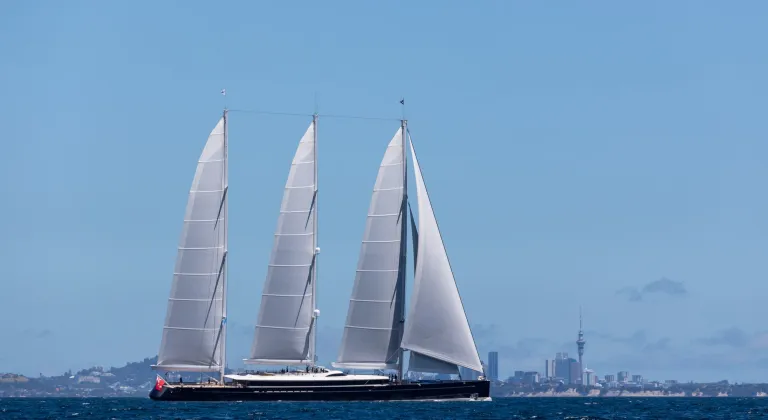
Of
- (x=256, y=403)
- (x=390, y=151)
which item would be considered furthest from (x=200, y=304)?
(x=390, y=151)

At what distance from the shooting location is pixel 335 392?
85688 millimetres

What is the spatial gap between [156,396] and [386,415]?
775 inches

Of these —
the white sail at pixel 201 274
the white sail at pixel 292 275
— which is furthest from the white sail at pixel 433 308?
the white sail at pixel 201 274

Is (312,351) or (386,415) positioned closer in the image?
(386,415)

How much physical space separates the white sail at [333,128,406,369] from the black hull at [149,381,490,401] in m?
1.70

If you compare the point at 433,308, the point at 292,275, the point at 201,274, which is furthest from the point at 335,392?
the point at 201,274

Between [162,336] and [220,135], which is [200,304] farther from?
[220,135]

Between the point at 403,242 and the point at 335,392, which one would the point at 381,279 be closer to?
the point at 403,242

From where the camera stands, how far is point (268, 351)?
8694cm


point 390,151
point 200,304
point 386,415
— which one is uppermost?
point 390,151

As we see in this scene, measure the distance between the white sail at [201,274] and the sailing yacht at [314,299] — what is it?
0.06 m

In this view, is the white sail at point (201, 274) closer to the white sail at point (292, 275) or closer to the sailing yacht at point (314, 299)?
the sailing yacht at point (314, 299)

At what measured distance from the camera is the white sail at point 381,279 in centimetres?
8550

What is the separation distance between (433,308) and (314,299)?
7.33m
